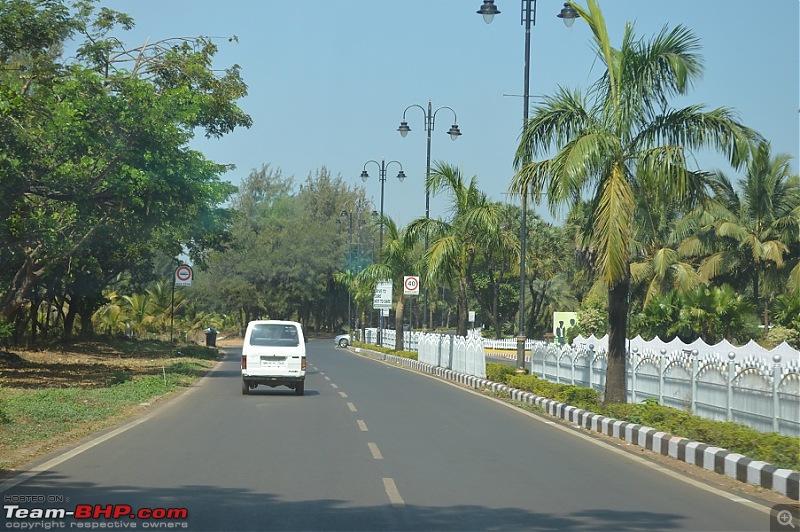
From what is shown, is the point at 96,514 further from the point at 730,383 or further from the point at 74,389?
the point at 74,389

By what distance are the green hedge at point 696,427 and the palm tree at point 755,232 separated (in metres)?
26.1

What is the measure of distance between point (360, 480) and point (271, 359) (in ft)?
43.7

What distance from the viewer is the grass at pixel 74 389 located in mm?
15288

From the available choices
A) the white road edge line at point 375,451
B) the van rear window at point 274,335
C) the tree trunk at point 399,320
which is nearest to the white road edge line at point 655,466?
the white road edge line at point 375,451

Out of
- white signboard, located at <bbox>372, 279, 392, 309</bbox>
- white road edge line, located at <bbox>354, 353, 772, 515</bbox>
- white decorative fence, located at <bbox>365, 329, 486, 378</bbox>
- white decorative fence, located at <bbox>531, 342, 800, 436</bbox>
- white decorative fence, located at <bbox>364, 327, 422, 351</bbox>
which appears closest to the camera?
white road edge line, located at <bbox>354, 353, 772, 515</bbox>

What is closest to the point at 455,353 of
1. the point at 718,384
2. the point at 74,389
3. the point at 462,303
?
the point at 462,303

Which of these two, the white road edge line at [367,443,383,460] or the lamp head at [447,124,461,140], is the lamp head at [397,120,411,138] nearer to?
the lamp head at [447,124,461,140]

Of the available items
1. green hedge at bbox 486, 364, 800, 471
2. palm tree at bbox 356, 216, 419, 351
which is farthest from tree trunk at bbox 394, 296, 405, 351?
green hedge at bbox 486, 364, 800, 471

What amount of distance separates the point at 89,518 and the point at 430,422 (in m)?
10.1

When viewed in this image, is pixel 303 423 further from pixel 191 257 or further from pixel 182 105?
pixel 191 257

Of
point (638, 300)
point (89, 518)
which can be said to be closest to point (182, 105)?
point (89, 518)

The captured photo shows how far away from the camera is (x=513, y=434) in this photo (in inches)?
659

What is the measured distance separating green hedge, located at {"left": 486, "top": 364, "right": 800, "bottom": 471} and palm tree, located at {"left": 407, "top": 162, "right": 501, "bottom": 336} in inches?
410

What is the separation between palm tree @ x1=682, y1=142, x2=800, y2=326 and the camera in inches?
1793
